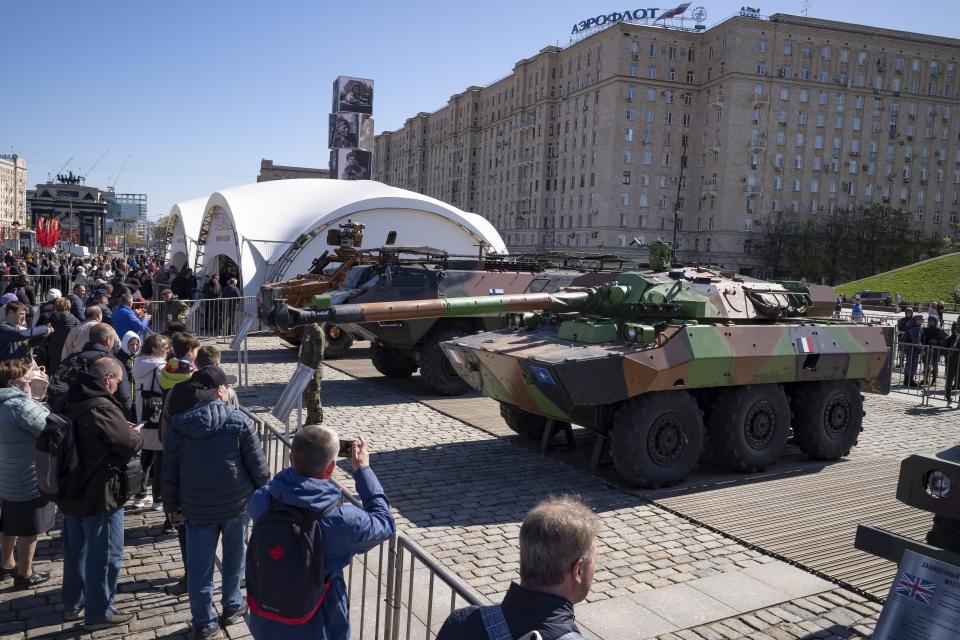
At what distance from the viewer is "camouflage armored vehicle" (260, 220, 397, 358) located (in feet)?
55.1

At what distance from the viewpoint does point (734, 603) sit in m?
5.87

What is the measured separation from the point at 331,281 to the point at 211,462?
41.5 ft

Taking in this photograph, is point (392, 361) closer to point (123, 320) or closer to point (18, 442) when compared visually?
point (123, 320)

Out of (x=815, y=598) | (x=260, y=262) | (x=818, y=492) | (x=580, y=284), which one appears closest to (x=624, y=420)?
(x=818, y=492)

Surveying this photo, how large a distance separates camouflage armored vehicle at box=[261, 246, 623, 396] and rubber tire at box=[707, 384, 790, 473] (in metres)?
5.27

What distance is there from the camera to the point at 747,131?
65.7m

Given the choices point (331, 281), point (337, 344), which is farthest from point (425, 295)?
point (337, 344)

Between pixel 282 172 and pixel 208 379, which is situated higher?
pixel 282 172

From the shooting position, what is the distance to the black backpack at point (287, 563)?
10.7 feet

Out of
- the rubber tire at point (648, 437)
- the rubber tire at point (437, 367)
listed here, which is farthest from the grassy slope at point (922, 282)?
the rubber tire at point (648, 437)

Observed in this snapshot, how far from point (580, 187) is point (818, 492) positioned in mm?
65414

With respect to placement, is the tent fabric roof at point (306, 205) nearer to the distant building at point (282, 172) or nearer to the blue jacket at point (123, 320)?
the blue jacket at point (123, 320)

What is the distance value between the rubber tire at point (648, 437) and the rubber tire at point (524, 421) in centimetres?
208

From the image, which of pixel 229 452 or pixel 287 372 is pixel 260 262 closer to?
pixel 287 372
